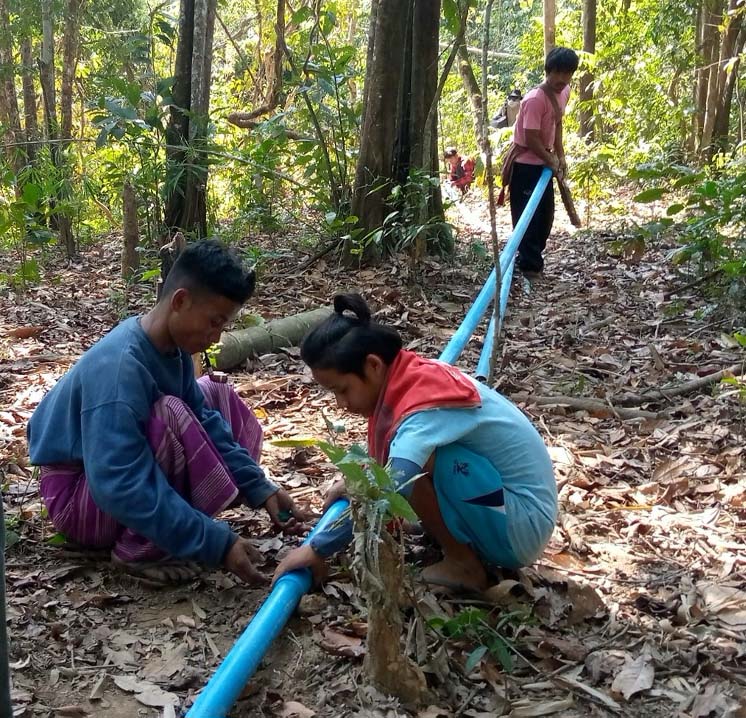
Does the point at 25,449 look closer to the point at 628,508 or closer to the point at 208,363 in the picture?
the point at 208,363

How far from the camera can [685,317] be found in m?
5.24

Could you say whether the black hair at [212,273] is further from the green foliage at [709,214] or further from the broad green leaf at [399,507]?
the green foliage at [709,214]

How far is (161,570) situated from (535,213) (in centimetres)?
471

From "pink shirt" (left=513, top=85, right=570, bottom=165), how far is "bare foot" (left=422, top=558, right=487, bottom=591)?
4.42 metres

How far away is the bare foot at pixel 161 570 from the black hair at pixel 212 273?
842mm

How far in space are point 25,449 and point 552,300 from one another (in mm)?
3947

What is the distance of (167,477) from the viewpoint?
8.01 ft

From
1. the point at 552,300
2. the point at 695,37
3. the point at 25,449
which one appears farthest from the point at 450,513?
the point at 695,37

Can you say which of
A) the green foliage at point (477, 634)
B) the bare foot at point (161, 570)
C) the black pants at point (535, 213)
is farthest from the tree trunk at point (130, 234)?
the green foliage at point (477, 634)

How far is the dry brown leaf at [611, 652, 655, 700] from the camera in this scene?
199 centimetres

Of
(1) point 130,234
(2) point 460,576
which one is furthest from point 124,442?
(1) point 130,234

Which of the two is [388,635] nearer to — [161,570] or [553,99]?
[161,570]

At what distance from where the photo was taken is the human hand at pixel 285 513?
2.70 m

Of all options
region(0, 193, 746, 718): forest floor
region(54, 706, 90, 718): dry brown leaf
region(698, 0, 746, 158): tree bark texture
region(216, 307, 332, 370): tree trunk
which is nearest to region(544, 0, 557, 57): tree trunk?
region(698, 0, 746, 158): tree bark texture
